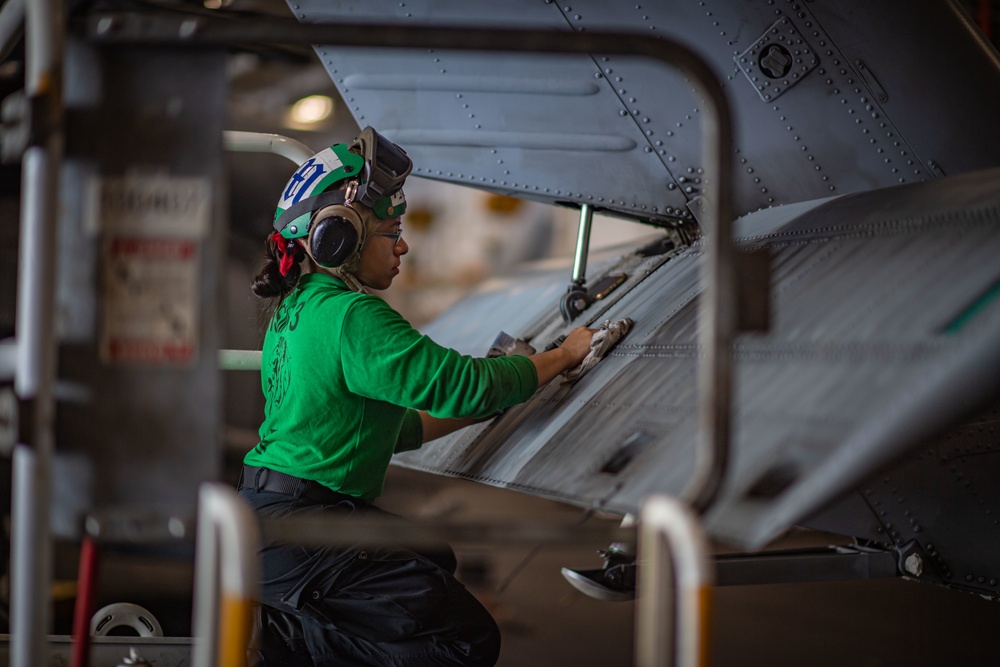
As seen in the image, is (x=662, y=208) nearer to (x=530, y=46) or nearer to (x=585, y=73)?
(x=585, y=73)

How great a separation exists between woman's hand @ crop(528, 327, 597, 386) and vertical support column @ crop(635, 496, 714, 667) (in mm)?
1056

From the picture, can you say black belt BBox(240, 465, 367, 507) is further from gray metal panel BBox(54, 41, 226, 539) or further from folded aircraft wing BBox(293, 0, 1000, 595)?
gray metal panel BBox(54, 41, 226, 539)

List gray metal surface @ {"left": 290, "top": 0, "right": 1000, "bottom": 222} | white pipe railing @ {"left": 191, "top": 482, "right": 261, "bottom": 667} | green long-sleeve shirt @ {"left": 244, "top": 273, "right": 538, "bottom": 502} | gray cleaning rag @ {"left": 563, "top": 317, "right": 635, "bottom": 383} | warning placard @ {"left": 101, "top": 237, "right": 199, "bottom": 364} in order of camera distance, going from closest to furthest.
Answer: white pipe railing @ {"left": 191, "top": 482, "right": 261, "bottom": 667} < warning placard @ {"left": 101, "top": 237, "right": 199, "bottom": 364} < green long-sleeve shirt @ {"left": 244, "top": 273, "right": 538, "bottom": 502} < gray cleaning rag @ {"left": 563, "top": 317, "right": 635, "bottom": 383} < gray metal surface @ {"left": 290, "top": 0, "right": 1000, "bottom": 222}

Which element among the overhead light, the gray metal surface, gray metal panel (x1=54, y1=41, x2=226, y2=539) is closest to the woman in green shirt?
gray metal panel (x1=54, y1=41, x2=226, y2=539)

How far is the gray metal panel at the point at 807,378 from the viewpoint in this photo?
1576 mm

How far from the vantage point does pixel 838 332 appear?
1.91 meters

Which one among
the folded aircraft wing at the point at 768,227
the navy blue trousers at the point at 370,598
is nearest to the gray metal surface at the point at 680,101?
the folded aircraft wing at the point at 768,227

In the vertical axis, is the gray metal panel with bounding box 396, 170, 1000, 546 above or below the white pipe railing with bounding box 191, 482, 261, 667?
above

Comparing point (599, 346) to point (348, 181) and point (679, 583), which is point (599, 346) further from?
point (679, 583)

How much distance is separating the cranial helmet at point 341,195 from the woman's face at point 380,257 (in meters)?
0.04


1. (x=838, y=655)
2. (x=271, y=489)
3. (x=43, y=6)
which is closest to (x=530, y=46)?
(x=43, y=6)

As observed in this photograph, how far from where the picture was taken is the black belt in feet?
7.75

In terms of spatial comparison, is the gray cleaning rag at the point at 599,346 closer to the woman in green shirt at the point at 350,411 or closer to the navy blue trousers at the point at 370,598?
the woman in green shirt at the point at 350,411

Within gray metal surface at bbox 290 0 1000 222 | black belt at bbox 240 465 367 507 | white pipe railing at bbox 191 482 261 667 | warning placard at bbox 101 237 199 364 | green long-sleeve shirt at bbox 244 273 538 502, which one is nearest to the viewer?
white pipe railing at bbox 191 482 261 667
